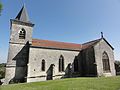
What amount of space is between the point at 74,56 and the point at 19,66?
1188 centimetres

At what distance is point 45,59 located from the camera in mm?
22766

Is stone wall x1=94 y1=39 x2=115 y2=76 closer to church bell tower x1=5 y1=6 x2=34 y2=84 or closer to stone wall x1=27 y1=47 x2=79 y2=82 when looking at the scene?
stone wall x1=27 y1=47 x2=79 y2=82

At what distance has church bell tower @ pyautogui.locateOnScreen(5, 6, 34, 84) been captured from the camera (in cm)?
2089

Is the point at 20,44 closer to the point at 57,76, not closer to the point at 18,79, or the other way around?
the point at 18,79

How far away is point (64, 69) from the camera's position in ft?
79.6

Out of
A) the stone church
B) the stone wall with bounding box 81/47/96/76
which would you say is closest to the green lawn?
the stone church

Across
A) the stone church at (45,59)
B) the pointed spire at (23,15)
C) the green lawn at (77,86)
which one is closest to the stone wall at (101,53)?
the stone church at (45,59)

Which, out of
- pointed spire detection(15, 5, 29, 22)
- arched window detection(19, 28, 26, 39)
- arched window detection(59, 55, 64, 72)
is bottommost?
arched window detection(59, 55, 64, 72)

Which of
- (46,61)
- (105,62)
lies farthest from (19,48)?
(105,62)

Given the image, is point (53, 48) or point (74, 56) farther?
point (74, 56)

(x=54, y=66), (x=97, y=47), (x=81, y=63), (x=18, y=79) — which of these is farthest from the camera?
(x=81, y=63)

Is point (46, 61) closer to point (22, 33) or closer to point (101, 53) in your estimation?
point (22, 33)

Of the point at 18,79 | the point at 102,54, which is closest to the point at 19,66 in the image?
the point at 18,79

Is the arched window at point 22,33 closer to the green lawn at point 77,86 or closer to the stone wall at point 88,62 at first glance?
the green lawn at point 77,86
